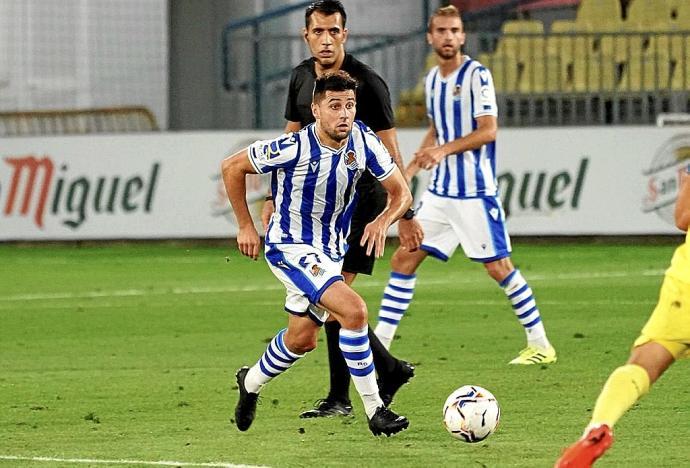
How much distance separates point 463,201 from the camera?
360 inches

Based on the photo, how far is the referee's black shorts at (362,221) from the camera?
24.2 ft

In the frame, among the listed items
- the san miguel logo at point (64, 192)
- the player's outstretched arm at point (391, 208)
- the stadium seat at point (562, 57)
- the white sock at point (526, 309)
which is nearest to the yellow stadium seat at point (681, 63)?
the stadium seat at point (562, 57)

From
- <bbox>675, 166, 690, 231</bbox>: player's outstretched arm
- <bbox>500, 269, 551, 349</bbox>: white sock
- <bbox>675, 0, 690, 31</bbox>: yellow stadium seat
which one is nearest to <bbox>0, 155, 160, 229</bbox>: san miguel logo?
<bbox>675, 0, 690, 31</bbox>: yellow stadium seat

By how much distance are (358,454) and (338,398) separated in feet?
3.37

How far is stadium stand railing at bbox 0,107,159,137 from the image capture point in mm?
21297

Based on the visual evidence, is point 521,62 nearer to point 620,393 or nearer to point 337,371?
point 337,371

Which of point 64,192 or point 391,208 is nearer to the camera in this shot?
point 391,208

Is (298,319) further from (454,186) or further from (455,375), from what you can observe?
(454,186)

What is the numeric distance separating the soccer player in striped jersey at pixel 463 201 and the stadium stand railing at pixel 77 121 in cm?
1246

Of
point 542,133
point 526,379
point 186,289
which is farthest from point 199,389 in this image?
point 542,133

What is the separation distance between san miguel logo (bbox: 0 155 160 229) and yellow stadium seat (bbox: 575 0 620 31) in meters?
6.96

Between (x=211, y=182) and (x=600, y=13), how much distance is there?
7039 millimetres

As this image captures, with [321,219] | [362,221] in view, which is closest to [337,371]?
[362,221]

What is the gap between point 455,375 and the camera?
8.56m
